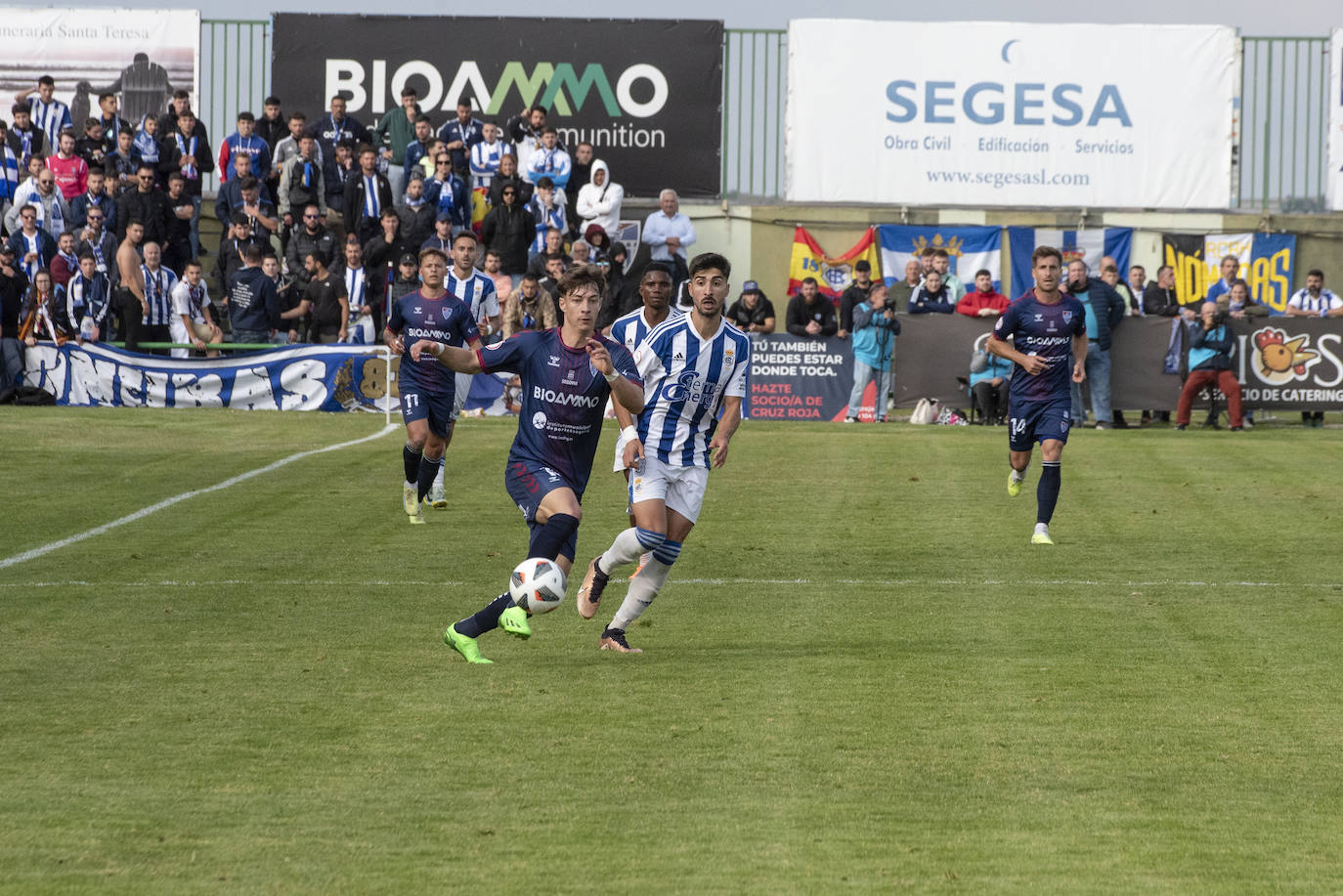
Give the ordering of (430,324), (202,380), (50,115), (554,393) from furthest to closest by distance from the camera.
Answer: (50,115) < (202,380) < (430,324) < (554,393)

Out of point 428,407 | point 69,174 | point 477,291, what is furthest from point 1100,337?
point 69,174

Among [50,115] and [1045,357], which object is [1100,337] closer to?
[1045,357]

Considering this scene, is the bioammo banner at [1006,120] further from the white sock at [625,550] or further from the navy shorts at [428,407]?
the white sock at [625,550]

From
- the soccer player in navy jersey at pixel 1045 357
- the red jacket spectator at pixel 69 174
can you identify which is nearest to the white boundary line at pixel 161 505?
the soccer player in navy jersey at pixel 1045 357

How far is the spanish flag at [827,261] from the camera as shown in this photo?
101ft

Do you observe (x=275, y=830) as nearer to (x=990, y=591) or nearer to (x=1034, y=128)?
(x=990, y=591)

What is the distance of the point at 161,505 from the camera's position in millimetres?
14664

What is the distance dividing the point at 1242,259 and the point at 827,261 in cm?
741

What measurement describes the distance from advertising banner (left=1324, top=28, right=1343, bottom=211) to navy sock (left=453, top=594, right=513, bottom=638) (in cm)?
2715

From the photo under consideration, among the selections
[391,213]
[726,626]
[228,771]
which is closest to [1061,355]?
[726,626]

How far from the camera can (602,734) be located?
6.79m

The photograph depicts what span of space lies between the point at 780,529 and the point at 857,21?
19.8 meters

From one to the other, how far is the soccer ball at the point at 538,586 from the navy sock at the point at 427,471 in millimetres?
6321

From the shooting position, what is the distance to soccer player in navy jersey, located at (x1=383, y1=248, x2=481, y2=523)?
13.8m
